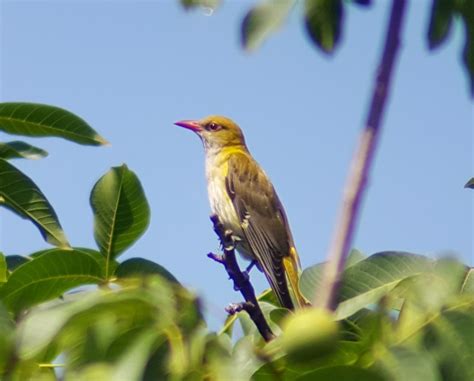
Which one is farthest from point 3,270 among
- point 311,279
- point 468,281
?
point 468,281

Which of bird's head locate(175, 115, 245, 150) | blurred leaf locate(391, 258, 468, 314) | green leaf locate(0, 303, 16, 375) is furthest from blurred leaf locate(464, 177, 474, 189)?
bird's head locate(175, 115, 245, 150)

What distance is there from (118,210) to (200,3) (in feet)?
5.27


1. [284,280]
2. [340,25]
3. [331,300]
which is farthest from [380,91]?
[284,280]

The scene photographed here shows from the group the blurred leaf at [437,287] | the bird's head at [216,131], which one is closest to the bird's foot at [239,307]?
the blurred leaf at [437,287]

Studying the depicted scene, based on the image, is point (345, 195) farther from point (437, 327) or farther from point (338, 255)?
point (437, 327)

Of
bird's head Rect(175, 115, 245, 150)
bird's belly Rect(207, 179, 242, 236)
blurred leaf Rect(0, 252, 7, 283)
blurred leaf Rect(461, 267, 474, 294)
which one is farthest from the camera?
bird's head Rect(175, 115, 245, 150)

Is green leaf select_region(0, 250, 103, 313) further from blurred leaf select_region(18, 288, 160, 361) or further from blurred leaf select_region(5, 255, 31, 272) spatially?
blurred leaf select_region(18, 288, 160, 361)

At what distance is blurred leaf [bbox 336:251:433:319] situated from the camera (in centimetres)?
200

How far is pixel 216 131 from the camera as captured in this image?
367 inches

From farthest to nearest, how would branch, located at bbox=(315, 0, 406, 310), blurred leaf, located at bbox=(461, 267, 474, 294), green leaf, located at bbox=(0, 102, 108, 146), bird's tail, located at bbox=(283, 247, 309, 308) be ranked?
bird's tail, located at bbox=(283, 247, 309, 308) < green leaf, located at bbox=(0, 102, 108, 146) < blurred leaf, located at bbox=(461, 267, 474, 294) < branch, located at bbox=(315, 0, 406, 310)

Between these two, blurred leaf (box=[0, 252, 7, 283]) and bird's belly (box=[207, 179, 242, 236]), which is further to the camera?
bird's belly (box=[207, 179, 242, 236])

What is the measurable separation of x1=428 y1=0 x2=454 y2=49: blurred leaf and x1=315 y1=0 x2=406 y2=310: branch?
42 cm

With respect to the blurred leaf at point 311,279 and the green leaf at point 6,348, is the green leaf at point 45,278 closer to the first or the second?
the blurred leaf at point 311,279

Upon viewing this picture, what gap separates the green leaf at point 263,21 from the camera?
131cm
